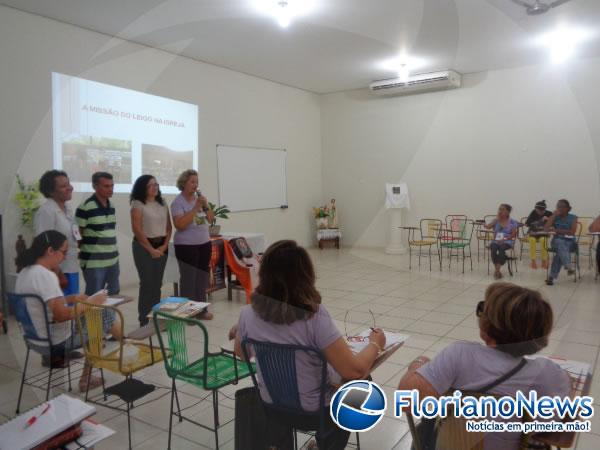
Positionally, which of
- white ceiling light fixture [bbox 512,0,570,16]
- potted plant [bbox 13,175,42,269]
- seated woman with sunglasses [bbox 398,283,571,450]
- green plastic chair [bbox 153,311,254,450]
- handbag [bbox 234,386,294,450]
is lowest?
handbag [bbox 234,386,294,450]

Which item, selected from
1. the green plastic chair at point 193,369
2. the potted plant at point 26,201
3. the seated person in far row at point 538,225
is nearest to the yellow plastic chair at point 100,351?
the green plastic chair at point 193,369

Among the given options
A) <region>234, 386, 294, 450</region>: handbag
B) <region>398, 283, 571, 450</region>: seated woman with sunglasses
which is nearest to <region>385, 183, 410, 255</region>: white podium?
<region>234, 386, 294, 450</region>: handbag

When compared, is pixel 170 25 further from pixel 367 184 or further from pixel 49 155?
pixel 367 184

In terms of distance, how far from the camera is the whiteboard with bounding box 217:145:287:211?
24.1 feet

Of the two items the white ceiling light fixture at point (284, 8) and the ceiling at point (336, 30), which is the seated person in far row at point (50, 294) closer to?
the ceiling at point (336, 30)

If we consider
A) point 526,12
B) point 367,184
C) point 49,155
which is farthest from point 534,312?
point 367,184

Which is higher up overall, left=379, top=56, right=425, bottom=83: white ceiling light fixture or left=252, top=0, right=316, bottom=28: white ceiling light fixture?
left=379, top=56, right=425, bottom=83: white ceiling light fixture

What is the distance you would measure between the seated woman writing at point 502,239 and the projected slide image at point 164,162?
4379 millimetres

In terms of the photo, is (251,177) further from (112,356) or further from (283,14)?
(112,356)

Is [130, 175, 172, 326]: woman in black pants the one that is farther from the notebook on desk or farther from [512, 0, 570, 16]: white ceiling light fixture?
[512, 0, 570, 16]: white ceiling light fixture

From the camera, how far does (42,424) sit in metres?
1.57

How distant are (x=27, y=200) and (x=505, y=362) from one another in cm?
477

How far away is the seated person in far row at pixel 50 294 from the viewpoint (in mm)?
2523

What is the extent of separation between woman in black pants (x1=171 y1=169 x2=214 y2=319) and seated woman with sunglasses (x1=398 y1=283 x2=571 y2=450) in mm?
3123
